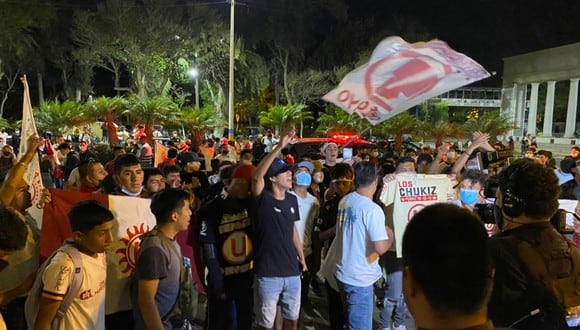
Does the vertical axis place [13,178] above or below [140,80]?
below

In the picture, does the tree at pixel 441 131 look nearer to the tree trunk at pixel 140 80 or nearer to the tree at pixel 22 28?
the tree trunk at pixel 140 80

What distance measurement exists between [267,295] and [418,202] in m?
1.96

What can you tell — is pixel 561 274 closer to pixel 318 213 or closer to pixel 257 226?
pixel 257 226

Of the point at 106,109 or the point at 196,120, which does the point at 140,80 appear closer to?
the point at 106,109

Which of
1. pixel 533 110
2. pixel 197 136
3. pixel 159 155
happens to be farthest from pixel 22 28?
pixel 533 110

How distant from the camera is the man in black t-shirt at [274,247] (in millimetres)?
4207

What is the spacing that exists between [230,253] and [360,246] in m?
1.10

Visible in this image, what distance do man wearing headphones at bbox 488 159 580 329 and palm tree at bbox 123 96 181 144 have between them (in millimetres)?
19682

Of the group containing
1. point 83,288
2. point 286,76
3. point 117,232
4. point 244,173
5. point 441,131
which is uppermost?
point 286,76

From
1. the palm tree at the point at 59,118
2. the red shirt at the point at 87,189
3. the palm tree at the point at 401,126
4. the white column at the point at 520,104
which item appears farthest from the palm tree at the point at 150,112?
the white column at the point at 520,104

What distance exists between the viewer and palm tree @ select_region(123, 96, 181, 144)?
21328mm

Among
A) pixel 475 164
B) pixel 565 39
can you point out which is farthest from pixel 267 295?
pixel 565 39

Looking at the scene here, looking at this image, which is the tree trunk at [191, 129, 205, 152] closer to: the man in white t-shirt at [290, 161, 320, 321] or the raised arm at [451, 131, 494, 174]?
the man in white t-shirt at [290, 161, 320, 321]

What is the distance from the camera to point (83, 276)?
2988 mm
